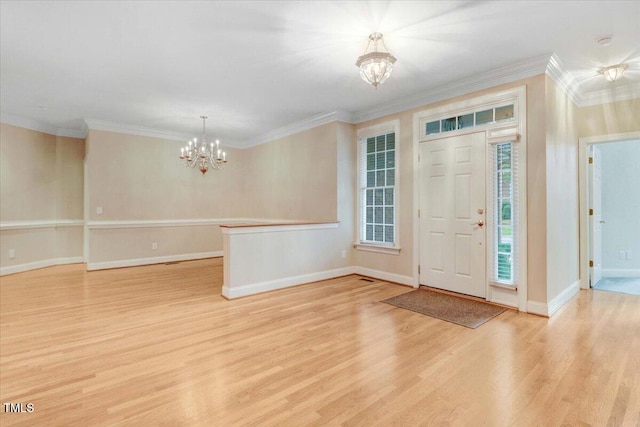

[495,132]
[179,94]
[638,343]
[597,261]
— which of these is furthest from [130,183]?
[597,261]

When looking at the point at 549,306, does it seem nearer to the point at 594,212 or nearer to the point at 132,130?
the point at 594,212

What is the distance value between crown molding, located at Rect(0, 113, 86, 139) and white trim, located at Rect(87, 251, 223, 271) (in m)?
2.70

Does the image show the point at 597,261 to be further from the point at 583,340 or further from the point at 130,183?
the point at 130,183

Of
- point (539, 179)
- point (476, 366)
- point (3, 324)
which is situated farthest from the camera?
point (539, 179)

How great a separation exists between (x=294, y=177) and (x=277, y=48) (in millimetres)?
3102

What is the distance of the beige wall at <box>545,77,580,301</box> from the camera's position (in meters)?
3.47

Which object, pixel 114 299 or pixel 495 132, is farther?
pixel 114 299

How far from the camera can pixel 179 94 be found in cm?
443

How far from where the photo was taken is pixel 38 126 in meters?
5.96

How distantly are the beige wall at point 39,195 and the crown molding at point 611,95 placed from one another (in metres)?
8.88

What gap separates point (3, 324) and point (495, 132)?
5.64 metres

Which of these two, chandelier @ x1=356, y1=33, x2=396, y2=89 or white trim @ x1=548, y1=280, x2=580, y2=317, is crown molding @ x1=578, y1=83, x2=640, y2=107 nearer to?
white trim @ x1=548, y1=280, x2=580, y2=317

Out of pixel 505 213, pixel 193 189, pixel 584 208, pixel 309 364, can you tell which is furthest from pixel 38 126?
pixel 584 208

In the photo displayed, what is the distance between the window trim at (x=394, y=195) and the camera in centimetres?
478
